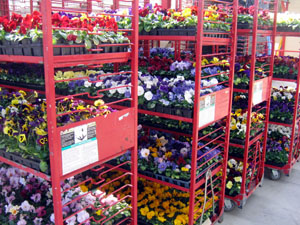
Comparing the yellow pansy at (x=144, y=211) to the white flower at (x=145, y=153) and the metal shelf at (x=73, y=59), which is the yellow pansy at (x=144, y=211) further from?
the metal shelf at (x=73, y=59)

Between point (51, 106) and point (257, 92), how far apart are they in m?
2.72

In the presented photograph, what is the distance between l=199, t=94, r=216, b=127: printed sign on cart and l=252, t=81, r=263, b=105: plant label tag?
95 centimetres

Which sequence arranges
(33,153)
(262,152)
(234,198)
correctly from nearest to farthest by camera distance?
1. (33,153)
2. (234,198)
3. (262,152)

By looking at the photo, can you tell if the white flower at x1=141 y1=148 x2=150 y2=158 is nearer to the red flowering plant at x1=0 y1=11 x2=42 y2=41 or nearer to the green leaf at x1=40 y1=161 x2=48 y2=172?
the green leaf at x1=40 y1=161 x2=48 y2=172

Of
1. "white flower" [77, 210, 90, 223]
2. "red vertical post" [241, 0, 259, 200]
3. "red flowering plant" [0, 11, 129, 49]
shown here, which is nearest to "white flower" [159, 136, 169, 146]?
"red vertical post" [241, 0, 259, 200]

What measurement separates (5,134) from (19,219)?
2.53 ft

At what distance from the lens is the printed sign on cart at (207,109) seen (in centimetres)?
275

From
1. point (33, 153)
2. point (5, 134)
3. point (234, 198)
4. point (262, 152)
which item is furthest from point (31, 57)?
point (262, 152)

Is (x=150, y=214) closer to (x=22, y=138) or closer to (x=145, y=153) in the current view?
(x=145, y=153)

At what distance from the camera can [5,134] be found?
2.28 meters

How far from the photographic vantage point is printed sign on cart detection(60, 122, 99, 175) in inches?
73.0

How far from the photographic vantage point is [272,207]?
391cm

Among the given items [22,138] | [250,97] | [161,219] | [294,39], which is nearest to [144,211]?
[161,219]

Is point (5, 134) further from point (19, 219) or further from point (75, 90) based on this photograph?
point (75, 90)
